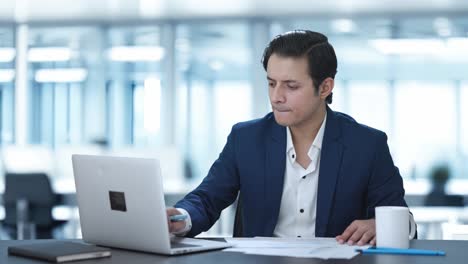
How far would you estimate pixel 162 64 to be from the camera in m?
9.65

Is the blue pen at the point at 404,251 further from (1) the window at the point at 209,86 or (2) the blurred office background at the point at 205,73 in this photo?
(1) the window at the point at 209,86

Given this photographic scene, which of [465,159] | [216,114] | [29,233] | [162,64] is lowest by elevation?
[29,233]

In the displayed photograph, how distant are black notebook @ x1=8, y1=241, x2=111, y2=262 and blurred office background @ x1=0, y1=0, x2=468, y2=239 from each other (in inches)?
239

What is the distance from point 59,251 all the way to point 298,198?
0.93 meters

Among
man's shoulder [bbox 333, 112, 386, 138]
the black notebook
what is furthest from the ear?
the black notebook

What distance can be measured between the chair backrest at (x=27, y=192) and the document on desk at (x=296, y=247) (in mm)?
4943

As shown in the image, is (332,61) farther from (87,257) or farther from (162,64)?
(162,64)

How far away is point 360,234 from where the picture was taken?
222 centimetres

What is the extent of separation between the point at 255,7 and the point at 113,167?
6.84 m

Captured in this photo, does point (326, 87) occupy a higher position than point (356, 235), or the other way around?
point (326, 87)

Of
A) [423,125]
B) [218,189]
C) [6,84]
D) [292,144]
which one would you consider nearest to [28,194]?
[6,84]

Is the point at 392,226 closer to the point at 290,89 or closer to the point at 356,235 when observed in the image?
the point at 356,235

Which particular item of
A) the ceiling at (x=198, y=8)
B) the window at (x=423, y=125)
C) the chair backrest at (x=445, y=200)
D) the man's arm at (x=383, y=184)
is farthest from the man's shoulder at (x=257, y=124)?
the window at (x=423, y=125)

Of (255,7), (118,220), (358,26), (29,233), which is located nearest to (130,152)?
(29,233)
